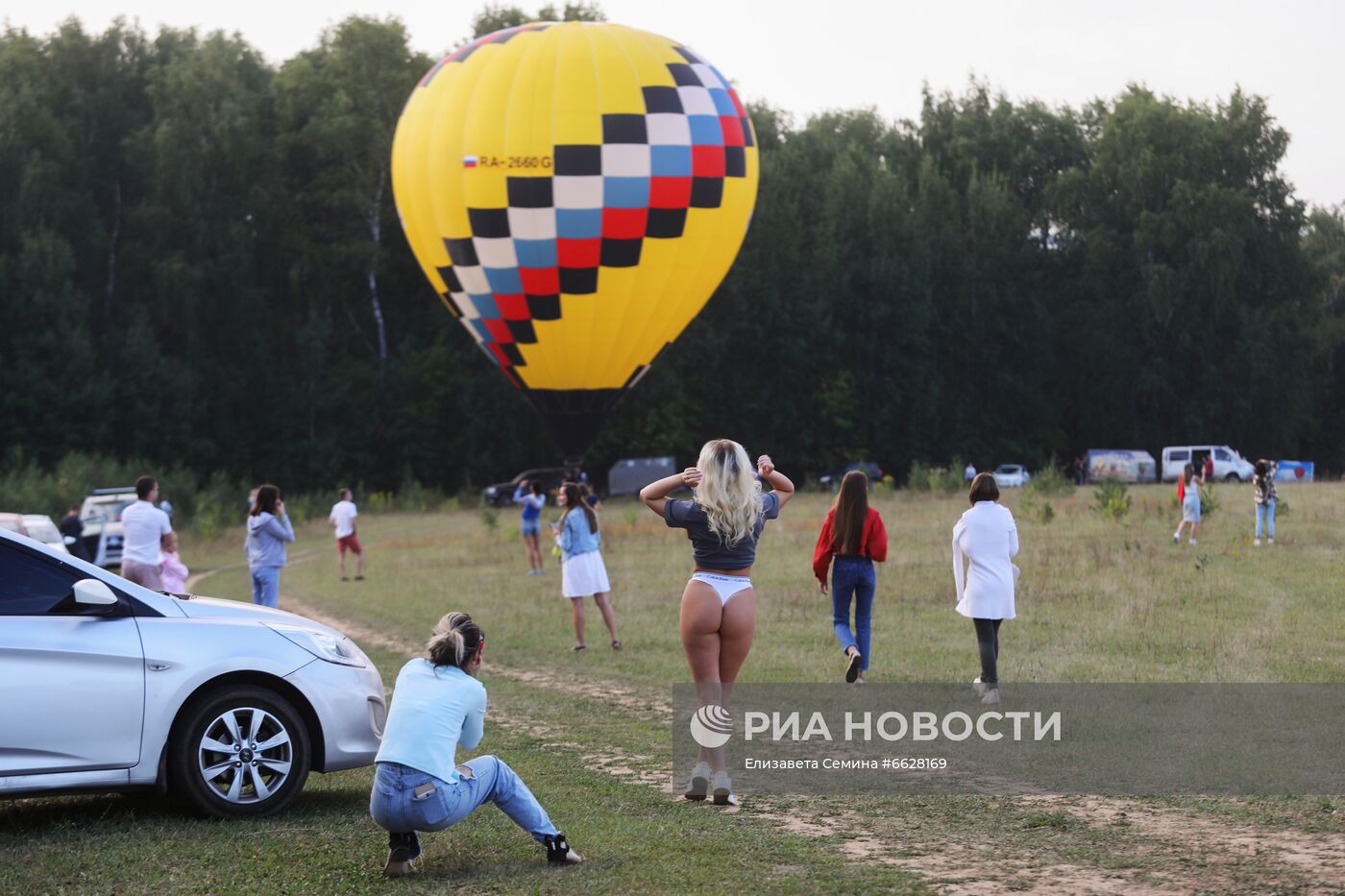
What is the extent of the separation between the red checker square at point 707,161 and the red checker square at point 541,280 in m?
3.32

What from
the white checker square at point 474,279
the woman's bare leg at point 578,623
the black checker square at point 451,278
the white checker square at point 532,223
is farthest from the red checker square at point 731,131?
the woman's bare leg at point 578,623

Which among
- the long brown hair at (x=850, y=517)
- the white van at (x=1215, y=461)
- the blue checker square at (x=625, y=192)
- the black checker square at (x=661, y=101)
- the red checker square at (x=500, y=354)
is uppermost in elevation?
the black checker square at (x=661, y=101)

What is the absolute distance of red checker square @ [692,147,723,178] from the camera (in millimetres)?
32375

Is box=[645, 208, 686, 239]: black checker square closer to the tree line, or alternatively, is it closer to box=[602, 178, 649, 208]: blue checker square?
box=[602, 178, 649, 208]: blue checker square

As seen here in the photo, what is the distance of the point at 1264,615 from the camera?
17.9 m

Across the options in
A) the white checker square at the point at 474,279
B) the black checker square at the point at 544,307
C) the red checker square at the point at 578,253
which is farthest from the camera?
the white checker square at the point at 474,279

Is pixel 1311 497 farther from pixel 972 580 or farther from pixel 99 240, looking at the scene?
pixel 99 240

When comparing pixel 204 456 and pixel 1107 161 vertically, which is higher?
pixel 1107 161

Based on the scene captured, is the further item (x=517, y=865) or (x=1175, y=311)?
(x=1175, y=311)

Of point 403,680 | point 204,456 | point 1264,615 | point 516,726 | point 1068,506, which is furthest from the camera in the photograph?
point 204,456

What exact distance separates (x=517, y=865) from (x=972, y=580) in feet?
19.5

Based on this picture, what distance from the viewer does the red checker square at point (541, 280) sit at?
3275 centimetres

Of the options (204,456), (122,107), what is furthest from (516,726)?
(122,107)

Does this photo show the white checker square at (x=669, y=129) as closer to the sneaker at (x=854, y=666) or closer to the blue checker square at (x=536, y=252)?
the blue checker square at (x=536, y=252)
